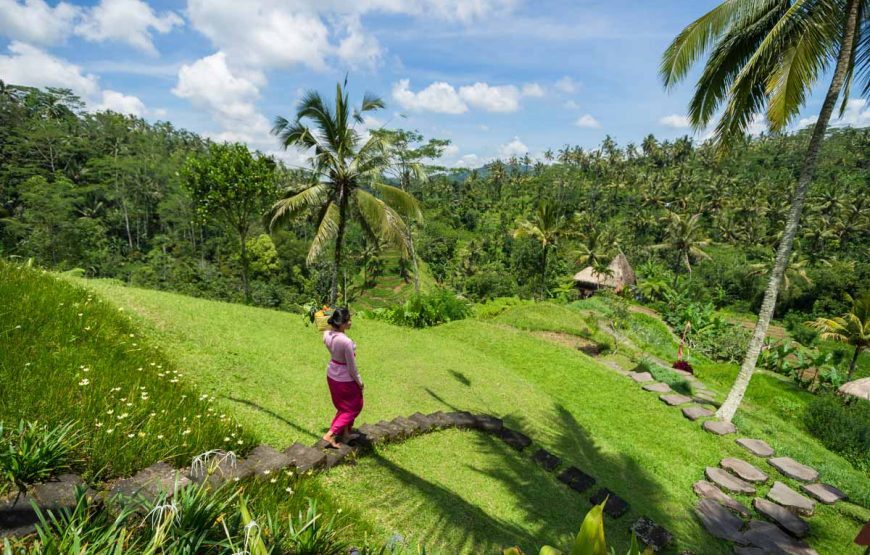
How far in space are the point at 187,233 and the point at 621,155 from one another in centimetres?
9507

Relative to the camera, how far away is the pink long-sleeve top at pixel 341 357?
14.4 feet

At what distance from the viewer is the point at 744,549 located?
5.24 m

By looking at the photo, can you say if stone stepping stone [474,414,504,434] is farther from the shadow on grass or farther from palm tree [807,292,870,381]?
palm tree [807,292,870,381]

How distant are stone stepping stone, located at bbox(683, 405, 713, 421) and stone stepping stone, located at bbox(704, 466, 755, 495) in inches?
92.9

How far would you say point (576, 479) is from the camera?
18.6ft

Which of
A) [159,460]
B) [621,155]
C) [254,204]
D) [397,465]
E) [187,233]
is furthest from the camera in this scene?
[621,155]

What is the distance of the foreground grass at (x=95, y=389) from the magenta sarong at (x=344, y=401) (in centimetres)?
103

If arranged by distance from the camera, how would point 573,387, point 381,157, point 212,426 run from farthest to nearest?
point 381,157
point 573,387
point 212,426

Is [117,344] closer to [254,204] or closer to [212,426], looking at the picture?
[212,426]

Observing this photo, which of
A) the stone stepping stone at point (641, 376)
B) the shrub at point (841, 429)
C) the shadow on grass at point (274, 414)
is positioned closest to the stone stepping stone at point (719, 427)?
the stone stepping stone at point (641, 376)

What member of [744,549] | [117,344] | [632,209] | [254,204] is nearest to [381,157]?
[117,344]

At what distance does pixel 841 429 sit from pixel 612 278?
2576cm

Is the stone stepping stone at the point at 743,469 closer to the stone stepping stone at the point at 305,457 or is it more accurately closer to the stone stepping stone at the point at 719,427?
the stone stepping stone at the point at 719,427

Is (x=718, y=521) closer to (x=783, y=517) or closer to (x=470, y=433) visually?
(x=783, y=517)
